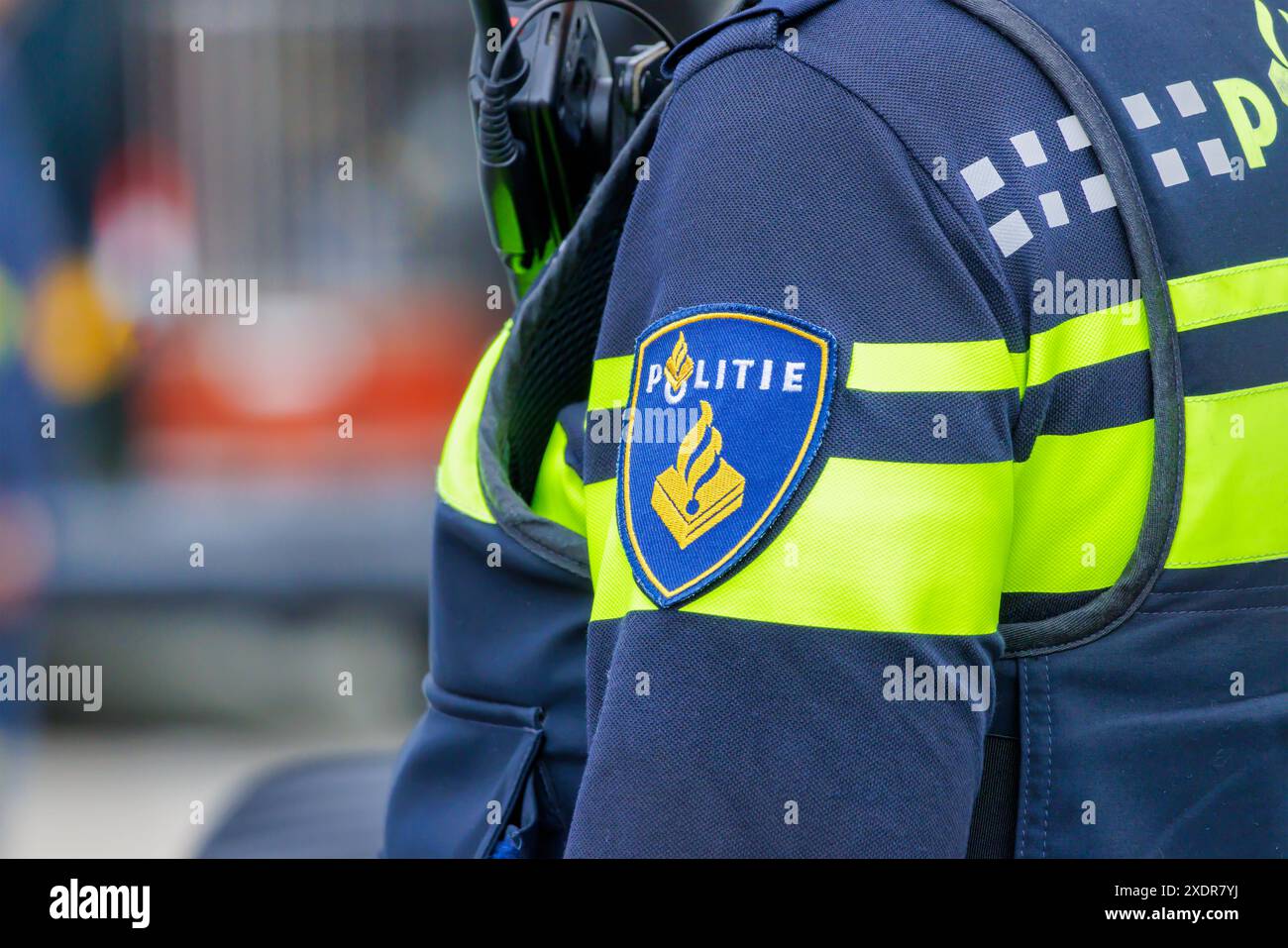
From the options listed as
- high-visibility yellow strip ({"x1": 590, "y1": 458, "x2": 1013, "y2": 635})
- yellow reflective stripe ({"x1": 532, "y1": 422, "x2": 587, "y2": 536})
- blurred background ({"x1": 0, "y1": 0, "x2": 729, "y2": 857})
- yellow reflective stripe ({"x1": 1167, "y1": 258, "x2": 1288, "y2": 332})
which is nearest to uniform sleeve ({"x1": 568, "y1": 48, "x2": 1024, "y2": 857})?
high-visibility yellow strip ({"x1": 590, "y1": 458, "x2": 1013, "y2": 635})

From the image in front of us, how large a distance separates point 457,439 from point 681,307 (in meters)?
0.40

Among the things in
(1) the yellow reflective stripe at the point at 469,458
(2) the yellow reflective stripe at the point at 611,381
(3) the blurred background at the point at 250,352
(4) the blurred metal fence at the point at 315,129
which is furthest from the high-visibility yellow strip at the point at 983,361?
(4) the blurred metal fence at the point at 315,129

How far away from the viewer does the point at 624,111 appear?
1.33 meters

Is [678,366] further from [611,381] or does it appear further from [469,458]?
[469,458]

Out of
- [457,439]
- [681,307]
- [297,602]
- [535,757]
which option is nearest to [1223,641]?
[681,307]

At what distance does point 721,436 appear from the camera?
33.1 inches

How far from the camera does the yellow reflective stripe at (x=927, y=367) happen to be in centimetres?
83

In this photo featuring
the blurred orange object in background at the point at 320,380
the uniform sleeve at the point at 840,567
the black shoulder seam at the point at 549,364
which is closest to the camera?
the uniform sleeve at the point at 840,567

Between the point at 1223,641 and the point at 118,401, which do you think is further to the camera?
the point at 118,401

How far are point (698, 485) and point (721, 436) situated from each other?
3cm

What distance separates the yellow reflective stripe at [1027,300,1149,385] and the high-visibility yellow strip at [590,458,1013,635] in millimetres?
77

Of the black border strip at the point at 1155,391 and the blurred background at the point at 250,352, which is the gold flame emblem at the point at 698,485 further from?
the blurred background at the point at 250,352

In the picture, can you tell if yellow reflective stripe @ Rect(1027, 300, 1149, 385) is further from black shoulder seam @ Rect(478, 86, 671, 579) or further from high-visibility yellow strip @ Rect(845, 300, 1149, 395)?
black shoulder seam @ Rect(478, 86, 671, 579)
